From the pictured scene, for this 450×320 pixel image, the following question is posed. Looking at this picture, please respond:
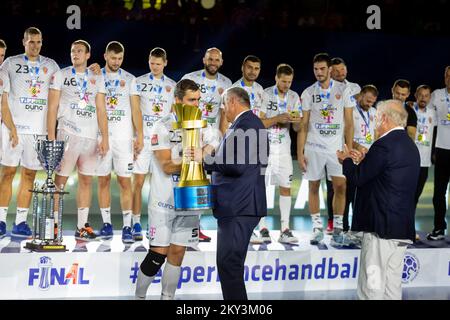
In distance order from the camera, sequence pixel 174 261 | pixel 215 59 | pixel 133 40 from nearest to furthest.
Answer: pixel 174 261, pixel 215 59, pixel 133 40

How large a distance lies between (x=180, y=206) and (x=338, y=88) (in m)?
3.03

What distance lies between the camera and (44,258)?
6578mm

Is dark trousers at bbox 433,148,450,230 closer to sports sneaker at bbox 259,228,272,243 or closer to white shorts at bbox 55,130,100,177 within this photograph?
sports sneaker at bbox 259,228,272,243

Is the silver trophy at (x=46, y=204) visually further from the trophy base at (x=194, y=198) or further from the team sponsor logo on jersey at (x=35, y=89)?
the trophy base at (x=194, y=198)

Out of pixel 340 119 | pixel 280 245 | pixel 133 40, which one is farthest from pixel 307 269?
pixel 133 40

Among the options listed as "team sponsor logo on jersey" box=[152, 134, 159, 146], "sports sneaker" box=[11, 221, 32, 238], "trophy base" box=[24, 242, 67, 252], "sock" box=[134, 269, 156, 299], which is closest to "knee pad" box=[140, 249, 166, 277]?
"sock" box=[134, 269, 156, 299]

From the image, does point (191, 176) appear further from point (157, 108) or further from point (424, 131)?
point (424, 131)

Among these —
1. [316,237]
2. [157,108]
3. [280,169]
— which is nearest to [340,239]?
[316,237]

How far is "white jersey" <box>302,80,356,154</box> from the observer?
7.86 meters

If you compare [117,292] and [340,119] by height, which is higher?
[340,119]

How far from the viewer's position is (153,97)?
7598 millimetres

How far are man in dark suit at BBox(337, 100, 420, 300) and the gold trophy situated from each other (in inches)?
36.8

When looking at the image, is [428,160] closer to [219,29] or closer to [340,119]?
[340,119]

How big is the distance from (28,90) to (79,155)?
739mm
